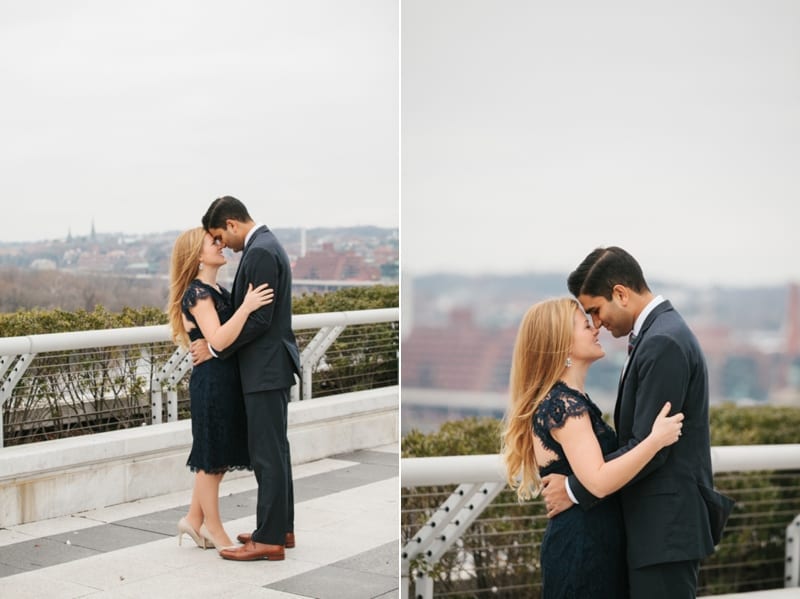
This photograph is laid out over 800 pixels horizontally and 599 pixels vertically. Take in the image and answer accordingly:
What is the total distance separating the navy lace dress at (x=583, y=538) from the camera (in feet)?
6.28

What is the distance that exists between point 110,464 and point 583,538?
1.61m

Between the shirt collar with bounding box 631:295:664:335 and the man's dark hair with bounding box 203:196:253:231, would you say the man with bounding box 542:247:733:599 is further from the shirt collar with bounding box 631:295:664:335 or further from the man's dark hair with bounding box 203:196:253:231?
the man's dark hair with bounding box 203:196:253:231

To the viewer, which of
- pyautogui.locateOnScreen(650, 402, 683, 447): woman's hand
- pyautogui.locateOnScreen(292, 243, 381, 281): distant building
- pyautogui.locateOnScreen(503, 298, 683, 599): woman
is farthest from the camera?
pyautogui.locateOnScreen(292, 243, 381, 281): distant building

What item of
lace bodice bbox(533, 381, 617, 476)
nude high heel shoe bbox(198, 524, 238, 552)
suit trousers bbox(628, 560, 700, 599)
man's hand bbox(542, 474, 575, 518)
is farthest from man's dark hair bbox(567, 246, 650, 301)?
nude high heel shoe bbox(198, 524, 238, 552)

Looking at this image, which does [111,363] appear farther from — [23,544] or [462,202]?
[462,202]

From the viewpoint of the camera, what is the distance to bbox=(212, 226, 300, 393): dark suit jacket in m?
2.85

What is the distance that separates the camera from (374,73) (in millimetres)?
3205

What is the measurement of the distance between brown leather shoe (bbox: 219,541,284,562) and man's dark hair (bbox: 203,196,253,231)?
1047 millimetres

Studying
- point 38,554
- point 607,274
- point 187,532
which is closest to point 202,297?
point 187,532

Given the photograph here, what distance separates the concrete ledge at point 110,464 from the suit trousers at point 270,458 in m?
0.09

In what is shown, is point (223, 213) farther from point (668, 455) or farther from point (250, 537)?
point (668, 455)

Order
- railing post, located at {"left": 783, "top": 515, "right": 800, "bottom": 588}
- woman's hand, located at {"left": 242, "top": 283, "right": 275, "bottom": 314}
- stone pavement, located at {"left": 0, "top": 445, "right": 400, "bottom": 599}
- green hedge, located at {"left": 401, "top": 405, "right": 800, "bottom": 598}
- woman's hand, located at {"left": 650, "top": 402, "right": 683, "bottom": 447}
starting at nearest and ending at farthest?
woman's hand, located at {"left": 650, "top": 402, "right": 683, "bottom": 447} → stone pavement, located at {"left": 0, "top": 445, "right": 400, "bottom": 599} → woman's hand, located at {"left": 242, "top": 283, "right": 275, "bottom": 314} → green hedge, located at {"left": 401, "top": 405, "right": 800, "bottom": 598} → railing post, located at {"left": 783, "top": 515, "right": 800, "bottom": 588}

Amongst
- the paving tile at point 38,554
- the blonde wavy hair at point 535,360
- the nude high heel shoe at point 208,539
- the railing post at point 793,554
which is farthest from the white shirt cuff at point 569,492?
the railing post at point 793,554

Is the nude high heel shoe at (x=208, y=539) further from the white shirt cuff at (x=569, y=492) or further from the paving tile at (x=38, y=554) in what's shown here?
the white shirt cuff at (x=569, y=492)
